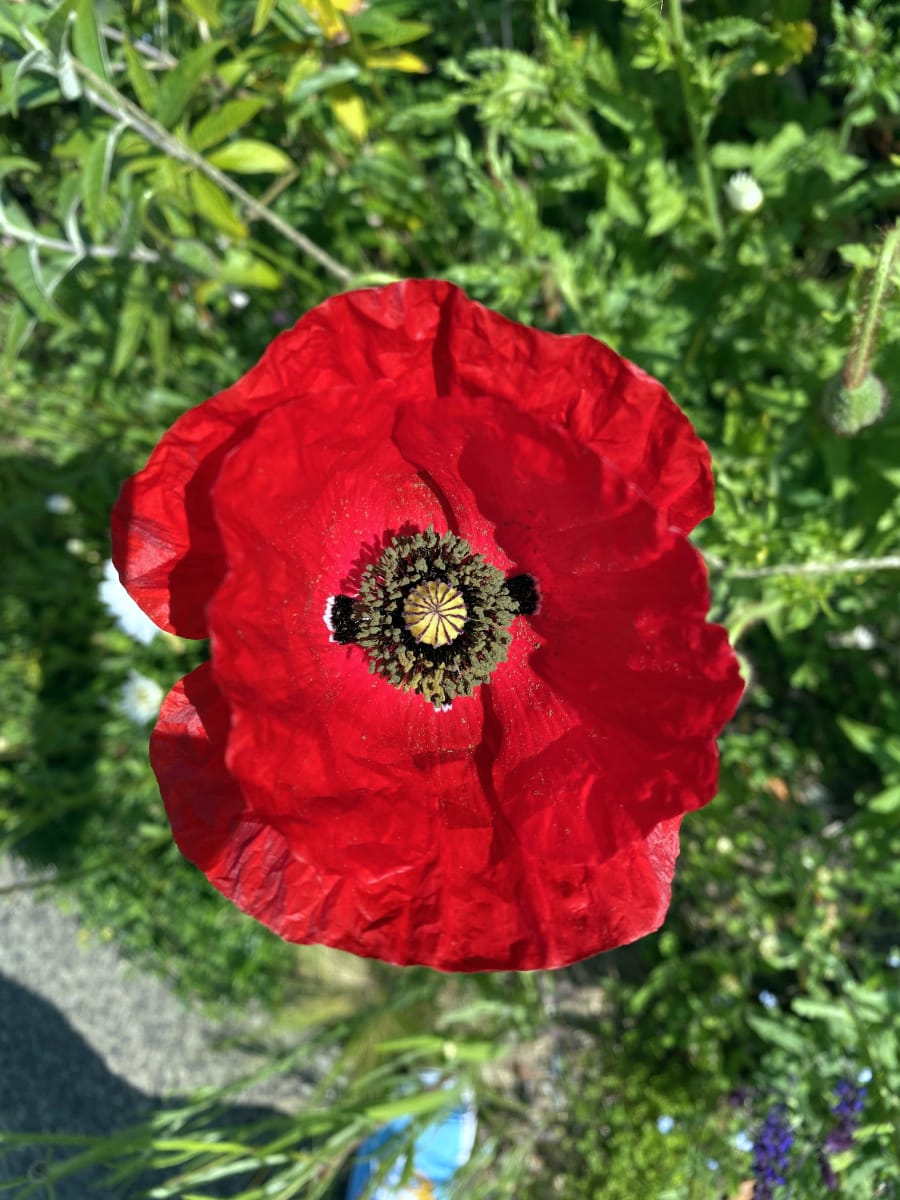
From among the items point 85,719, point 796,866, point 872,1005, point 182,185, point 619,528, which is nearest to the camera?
point 619,528

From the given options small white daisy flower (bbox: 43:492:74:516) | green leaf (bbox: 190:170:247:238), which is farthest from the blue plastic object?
green leaf (bbox: 190:170:247:238)

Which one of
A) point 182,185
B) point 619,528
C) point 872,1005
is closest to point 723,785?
point 872,1005

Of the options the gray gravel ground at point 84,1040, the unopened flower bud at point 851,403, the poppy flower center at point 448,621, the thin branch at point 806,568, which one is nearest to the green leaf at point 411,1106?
the poppy flower center at point 448,621

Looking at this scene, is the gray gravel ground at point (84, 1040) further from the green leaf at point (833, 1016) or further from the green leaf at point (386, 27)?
the green leaf at point (386, 27)

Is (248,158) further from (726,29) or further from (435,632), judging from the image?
(435,632)

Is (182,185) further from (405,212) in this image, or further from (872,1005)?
(872,1005)

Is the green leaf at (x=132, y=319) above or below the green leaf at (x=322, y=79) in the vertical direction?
below
